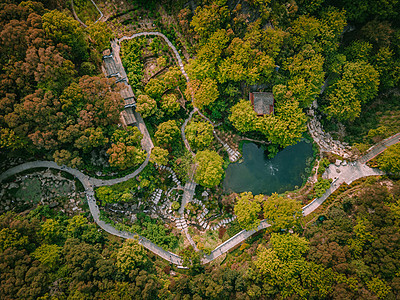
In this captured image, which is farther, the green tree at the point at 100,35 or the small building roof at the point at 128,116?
the small building roof at the point at 128,116

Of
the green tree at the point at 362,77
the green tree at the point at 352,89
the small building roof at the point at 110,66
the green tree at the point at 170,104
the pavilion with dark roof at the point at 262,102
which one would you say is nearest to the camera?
the green tree at the point at 170,104

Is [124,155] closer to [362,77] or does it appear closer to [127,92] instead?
[127,92]

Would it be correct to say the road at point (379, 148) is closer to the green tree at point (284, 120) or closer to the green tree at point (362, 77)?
the green tree at point (362, 77)

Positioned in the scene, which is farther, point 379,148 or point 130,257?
point 379,148

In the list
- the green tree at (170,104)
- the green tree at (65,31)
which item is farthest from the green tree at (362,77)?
the green tree at (65,31)

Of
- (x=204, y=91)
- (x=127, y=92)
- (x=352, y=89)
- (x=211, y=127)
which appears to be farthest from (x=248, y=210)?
(x=127, y=92)

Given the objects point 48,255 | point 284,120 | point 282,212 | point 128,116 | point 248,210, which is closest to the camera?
point 48,255
